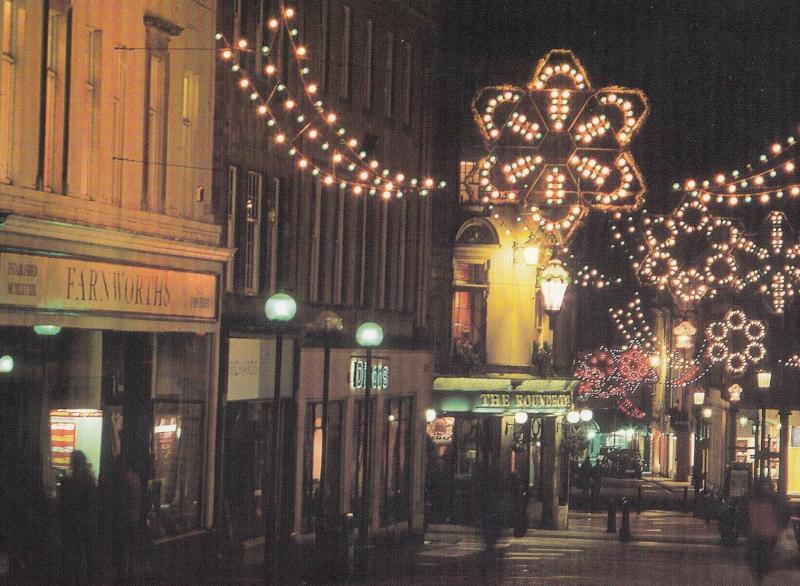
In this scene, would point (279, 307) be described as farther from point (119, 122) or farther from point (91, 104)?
point (91, 104)

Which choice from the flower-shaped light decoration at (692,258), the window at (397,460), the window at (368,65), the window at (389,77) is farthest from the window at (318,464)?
the flower-shaped light decoration at (692,258)

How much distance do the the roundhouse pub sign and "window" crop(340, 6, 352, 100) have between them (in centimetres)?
898

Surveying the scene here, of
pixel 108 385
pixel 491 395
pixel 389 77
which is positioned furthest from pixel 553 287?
pixel 108 385

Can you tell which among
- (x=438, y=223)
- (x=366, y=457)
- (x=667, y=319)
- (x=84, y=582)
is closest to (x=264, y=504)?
(x=366, y=457)

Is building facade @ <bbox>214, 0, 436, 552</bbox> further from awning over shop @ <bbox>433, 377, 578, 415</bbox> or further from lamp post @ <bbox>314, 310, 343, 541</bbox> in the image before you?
awning over shop @ <bbox>433, 377, 578, 415</bbox>

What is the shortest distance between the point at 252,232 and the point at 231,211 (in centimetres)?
123

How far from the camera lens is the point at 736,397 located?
176 feet

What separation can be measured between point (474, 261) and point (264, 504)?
17.2 metres

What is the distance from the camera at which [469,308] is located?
1747 inches

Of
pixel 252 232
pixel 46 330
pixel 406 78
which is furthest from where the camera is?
pixel 406 78

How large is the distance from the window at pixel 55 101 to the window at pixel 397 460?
55.2 ft

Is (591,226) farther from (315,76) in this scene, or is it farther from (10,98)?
(10,98)

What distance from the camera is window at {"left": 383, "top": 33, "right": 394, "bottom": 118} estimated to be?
3594 cm

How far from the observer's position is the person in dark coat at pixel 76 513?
2011 centimetres
